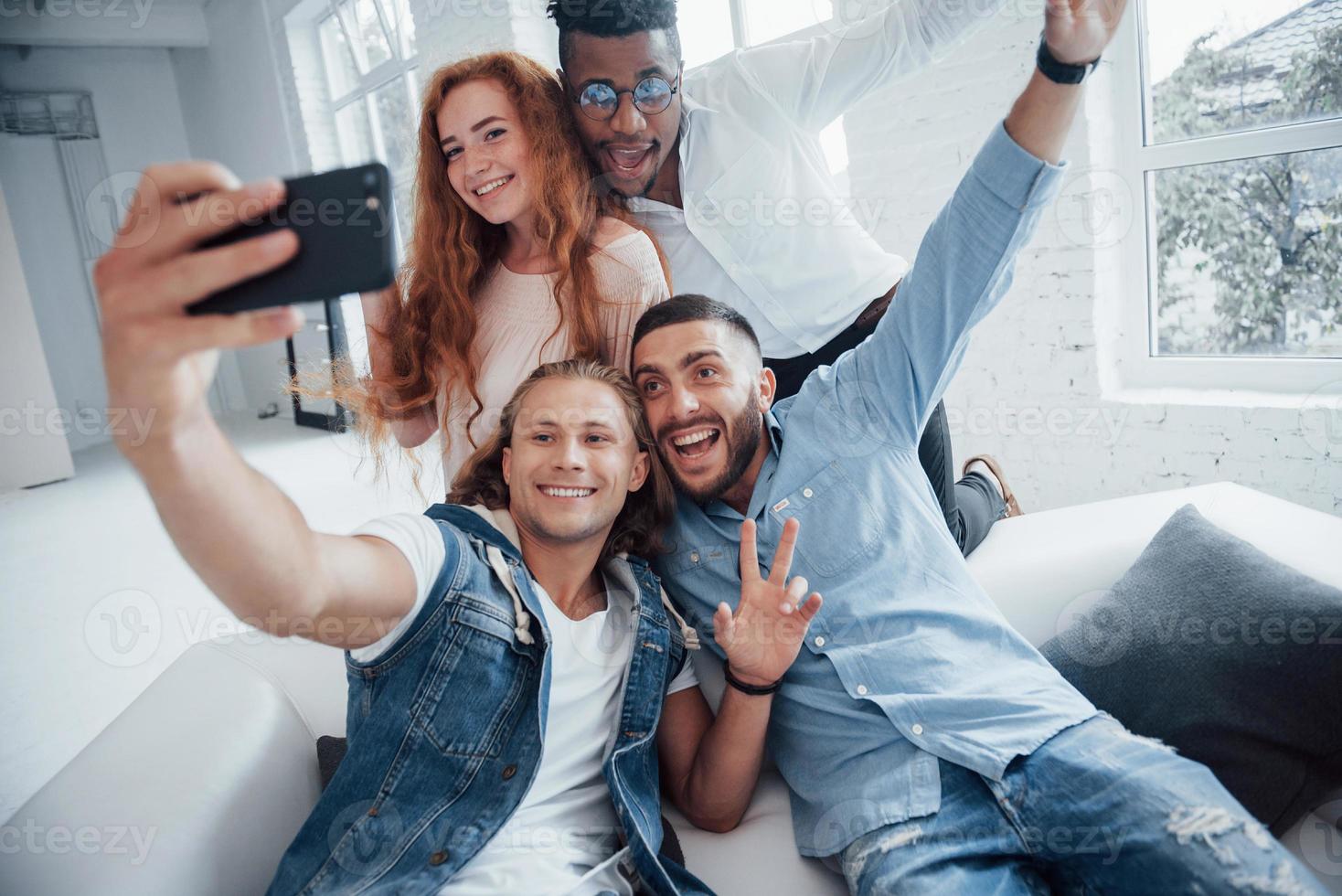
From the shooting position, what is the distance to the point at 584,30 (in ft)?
5.42

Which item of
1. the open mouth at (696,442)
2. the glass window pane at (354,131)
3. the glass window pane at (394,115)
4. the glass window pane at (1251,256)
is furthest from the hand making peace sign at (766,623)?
the glass window pane at (354,131)

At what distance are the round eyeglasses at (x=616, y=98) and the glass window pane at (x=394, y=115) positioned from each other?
3.60 meters

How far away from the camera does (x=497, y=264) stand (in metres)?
1.72

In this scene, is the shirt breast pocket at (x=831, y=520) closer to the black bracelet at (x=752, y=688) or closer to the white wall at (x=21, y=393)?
the black bracelet at (x=752, y=688)

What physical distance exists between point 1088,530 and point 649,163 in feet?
3.82

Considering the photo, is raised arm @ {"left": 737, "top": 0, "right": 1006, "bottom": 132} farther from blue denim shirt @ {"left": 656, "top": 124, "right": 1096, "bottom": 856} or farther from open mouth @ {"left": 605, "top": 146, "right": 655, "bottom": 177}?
blue denim shirt @ {"left": 656, "top": 124, "right": 1096, "bottom": 856}

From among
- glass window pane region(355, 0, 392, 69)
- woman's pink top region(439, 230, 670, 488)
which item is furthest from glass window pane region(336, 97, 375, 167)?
woman's pink top region(439, 230, 670, 488)

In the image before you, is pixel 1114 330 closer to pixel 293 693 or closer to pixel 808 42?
pixel 808 42

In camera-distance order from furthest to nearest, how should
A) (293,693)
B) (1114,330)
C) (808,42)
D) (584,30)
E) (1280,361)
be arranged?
(1114,330)
(1280,361)
(808,42)
(584,30)
(293,693)

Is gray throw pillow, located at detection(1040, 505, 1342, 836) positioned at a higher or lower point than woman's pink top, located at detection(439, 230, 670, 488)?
lower

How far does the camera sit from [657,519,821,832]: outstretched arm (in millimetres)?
1163

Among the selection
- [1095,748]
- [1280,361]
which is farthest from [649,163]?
[1280,361]

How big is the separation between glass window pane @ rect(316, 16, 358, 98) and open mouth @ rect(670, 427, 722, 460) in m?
4.89

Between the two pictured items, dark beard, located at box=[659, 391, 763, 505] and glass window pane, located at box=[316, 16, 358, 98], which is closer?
dark beard, located at box=[659, 391, 763, 505]
